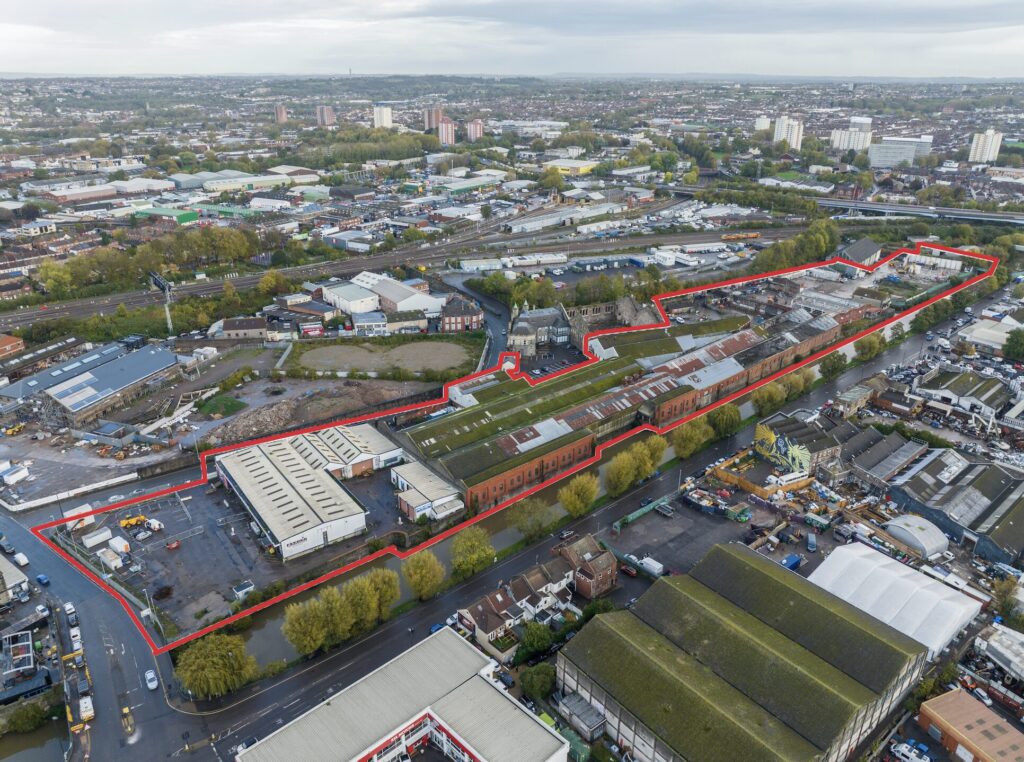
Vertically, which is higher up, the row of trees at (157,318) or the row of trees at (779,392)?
the row of trees at (157,318)

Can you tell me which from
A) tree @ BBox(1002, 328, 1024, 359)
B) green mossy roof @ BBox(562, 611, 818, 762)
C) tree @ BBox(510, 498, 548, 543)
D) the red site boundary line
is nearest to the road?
the red site boundary line

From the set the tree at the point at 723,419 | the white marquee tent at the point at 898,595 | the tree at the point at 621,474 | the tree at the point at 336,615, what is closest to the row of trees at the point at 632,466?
the tree at the point at 621,474

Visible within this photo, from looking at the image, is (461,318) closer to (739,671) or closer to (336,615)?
(336,615)

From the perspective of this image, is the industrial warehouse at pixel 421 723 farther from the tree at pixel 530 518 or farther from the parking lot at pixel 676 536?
the parking lot at pixel 676 536

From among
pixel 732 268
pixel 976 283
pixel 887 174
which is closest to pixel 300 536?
pixel 732 268

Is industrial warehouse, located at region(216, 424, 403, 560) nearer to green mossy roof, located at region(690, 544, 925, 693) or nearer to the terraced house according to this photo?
the terraced house

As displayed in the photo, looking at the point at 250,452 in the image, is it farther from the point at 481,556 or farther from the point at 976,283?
the point at 976,283

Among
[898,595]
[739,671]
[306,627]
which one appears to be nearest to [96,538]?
[306,627]
